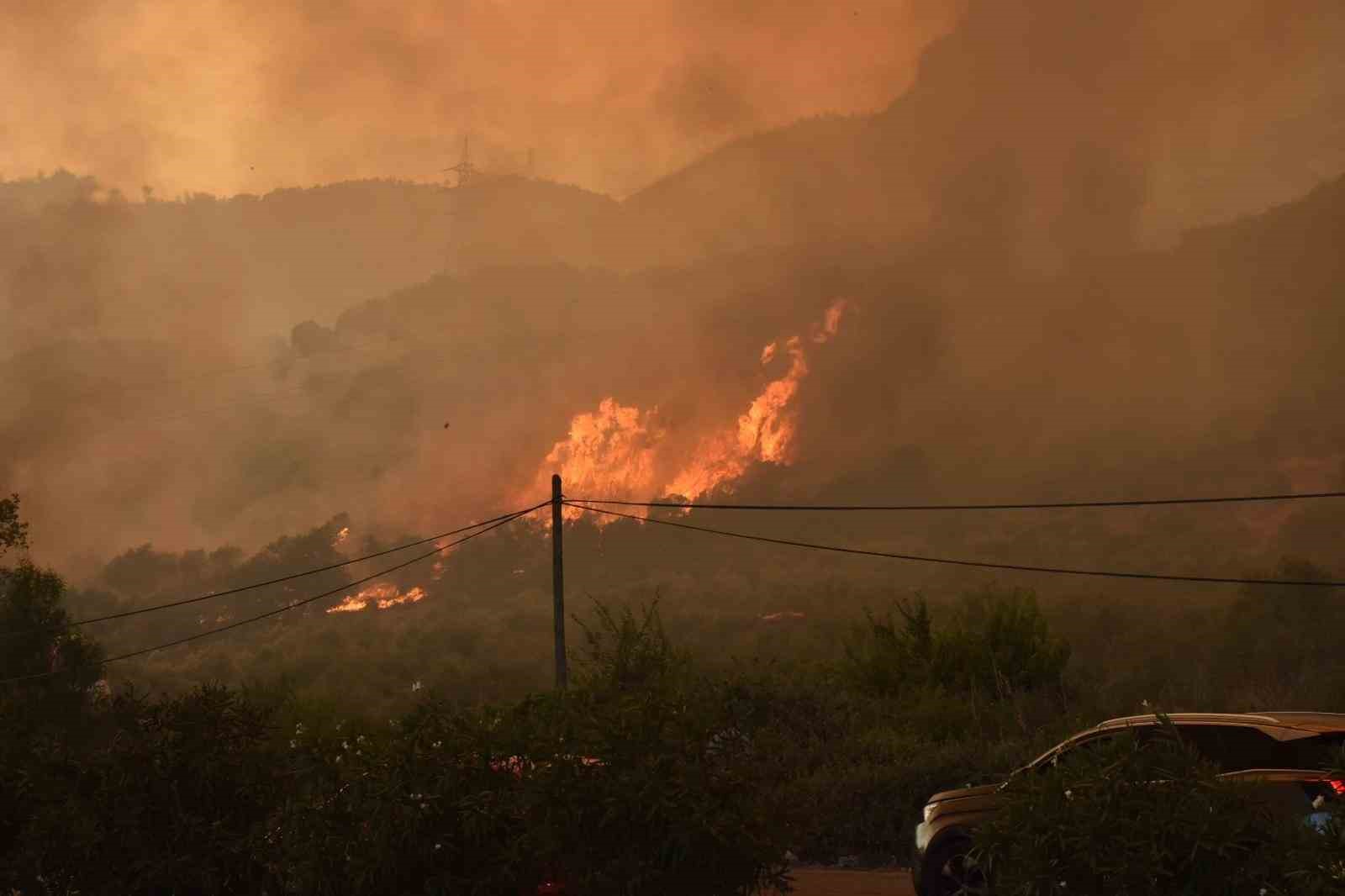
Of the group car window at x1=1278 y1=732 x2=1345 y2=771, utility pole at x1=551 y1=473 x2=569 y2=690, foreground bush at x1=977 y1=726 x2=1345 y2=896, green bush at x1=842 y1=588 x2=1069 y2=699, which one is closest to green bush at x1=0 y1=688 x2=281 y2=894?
foreground bush at x1=977 y1=726 x2=1345 y2=896

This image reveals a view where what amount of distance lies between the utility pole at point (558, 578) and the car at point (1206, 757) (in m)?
16.1

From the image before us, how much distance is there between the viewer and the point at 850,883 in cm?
1722

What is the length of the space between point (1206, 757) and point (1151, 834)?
2496 mm

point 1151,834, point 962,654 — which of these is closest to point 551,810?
point 1151,834

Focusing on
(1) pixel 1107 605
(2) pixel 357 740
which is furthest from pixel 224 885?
(1) pixel 1107 605

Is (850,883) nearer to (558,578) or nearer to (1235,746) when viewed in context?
(1235,746)

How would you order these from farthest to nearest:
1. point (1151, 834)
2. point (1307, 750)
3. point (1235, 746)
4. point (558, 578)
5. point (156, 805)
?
point (558, 578), point (156, 805), point (1235, 746), point (1307, 750), point (1151, 834)

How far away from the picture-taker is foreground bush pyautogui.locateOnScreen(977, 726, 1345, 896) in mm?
8391

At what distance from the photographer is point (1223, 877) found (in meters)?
8.51

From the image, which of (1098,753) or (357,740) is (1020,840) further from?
(357,740)

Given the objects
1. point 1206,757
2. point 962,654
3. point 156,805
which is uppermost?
point 1206,757

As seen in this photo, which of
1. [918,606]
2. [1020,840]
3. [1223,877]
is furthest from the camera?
[918,606]

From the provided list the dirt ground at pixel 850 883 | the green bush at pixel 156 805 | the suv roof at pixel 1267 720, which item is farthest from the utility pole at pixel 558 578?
the suv roof at pixel 1267 720

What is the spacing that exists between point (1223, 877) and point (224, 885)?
9666 millimetres
